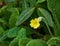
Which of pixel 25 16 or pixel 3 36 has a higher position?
pixel 25 16

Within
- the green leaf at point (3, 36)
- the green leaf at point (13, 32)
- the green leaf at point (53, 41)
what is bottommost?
the green leaf at point (3, 36)

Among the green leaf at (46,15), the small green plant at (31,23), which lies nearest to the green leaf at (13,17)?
the small green plant at (31,23)

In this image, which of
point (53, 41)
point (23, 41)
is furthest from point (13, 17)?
point (53, 41)

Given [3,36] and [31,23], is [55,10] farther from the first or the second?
[3,36]

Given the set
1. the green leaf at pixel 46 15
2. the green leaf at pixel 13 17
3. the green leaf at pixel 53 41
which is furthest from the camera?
the green leaf at pixel 13 17

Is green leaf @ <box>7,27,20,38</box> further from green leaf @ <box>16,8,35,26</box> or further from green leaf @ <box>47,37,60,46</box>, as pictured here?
green leaf @ <box>47,37,60,46</box>

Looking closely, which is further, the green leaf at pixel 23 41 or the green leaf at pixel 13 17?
the green leaf at pixel 13 17

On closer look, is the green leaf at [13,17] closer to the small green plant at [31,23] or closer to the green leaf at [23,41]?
the small green plant at [31,23]

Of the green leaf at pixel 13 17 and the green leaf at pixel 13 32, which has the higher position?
the green leaf at pixel 13 17

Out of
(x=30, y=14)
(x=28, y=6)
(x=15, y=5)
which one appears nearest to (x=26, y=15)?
(x=30, y=14)

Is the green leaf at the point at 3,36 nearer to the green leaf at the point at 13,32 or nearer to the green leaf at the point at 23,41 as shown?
the green leaf at the point at 13,32

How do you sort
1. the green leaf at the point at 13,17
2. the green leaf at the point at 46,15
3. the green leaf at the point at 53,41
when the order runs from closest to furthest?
the green leaf at the point at 53,41 → the green leaf at the point at 46,15 → the green leaf at the point at 13,17

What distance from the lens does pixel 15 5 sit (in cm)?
→ 135

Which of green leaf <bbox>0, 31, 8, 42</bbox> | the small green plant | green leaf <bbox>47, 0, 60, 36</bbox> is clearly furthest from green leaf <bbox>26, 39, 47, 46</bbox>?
green leaf <bbox>0, 31, 8, 42</bbox>
